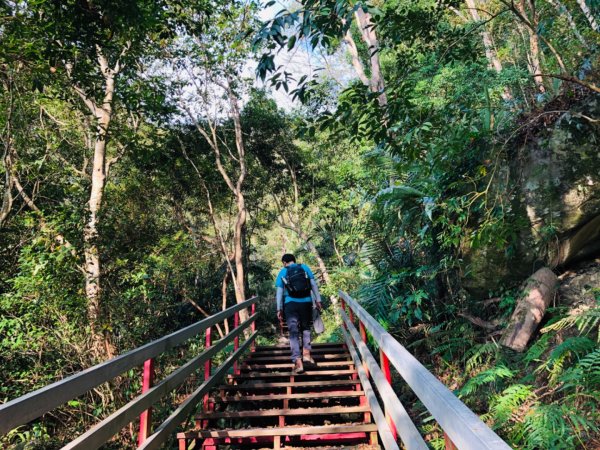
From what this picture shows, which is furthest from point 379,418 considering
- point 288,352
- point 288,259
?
point 288,352

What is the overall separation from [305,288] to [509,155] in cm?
318

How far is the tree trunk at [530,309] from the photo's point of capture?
4188 millimetres

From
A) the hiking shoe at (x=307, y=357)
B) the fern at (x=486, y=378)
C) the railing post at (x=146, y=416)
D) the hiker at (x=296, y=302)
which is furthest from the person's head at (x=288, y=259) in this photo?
the railing post at (x=146, y=416)

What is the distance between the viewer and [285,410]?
12.5ft

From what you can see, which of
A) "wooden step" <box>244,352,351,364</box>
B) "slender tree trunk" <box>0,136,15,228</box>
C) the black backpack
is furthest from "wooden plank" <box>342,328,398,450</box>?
"slender tree trunk" <box>0,136,15,228</box>

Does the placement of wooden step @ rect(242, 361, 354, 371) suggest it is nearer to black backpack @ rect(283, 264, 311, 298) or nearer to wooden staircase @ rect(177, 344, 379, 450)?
wooden staircase @ rect(177, 344, 379, 450)

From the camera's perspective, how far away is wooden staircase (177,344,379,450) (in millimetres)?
3250

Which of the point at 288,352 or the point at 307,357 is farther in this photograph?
the point at 288,352

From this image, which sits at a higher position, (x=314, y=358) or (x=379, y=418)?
(x=379, y=418)

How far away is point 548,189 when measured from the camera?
4598 millimetres

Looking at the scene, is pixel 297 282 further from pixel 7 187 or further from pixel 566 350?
pixel 7 187

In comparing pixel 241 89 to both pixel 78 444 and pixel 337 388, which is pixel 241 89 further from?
pixel 78 444

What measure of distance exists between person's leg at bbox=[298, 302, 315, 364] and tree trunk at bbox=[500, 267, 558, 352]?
2.37 m

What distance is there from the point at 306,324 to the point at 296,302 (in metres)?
0.35
